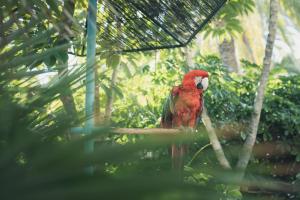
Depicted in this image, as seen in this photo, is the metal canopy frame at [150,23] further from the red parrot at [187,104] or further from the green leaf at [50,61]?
the red parrot at [187,104]

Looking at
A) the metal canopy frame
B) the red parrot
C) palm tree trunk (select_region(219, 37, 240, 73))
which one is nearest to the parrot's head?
the red parrot

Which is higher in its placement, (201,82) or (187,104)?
(201,82)

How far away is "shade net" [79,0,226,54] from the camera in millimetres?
1603

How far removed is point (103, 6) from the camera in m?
1.72

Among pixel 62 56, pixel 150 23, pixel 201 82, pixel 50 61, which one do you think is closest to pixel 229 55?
pixel 201 82

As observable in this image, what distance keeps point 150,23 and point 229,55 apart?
413 centimetres

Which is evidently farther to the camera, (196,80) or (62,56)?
(196,80)

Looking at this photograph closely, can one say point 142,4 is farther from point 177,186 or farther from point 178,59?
point 178,59

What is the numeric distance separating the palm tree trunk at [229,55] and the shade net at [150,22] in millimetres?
3702

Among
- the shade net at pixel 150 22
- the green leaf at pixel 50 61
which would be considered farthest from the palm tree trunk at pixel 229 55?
the green leaf at pixel 50 61

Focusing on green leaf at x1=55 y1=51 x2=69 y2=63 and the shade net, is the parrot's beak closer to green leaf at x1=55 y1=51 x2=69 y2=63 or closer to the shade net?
the shade net

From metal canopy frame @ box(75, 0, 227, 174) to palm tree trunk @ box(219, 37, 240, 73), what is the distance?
3.71 m

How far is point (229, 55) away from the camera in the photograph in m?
5.79

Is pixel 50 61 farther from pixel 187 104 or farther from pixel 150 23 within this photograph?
pixel 187 104
